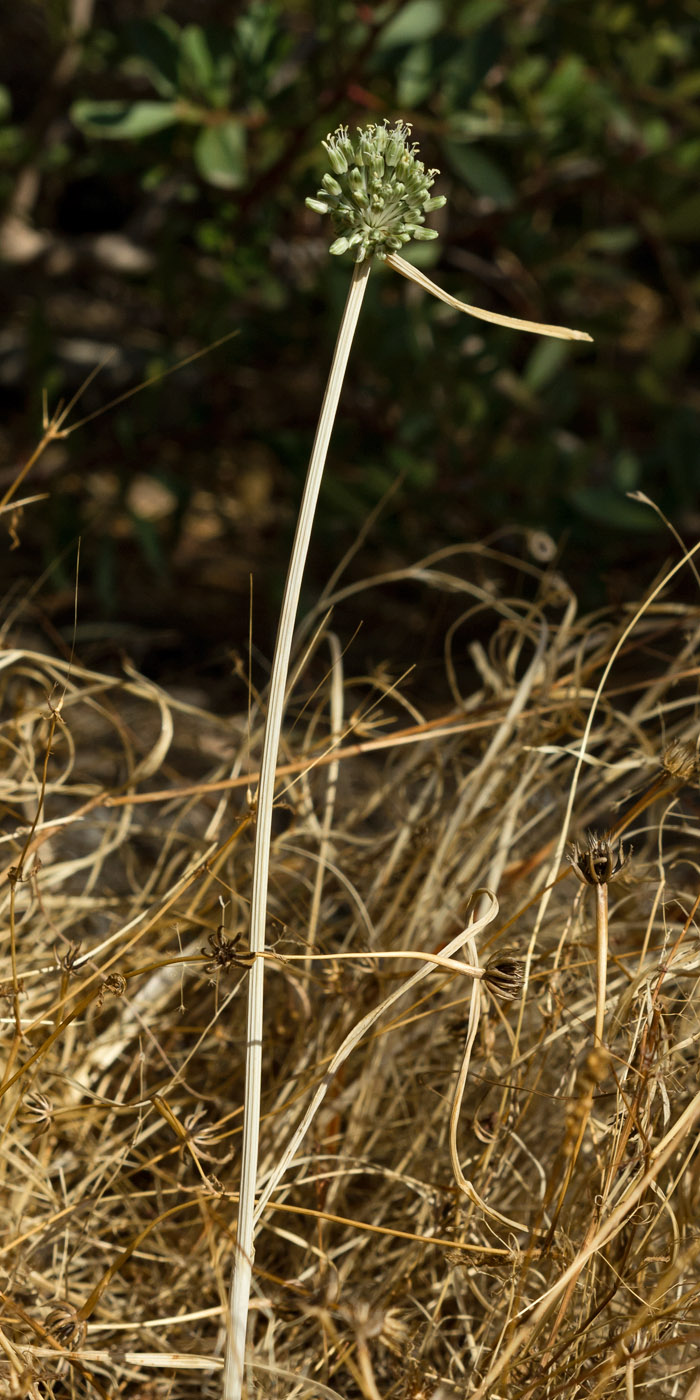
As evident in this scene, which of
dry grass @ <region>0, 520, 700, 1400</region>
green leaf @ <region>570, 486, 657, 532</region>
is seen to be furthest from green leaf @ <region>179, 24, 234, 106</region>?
dry grass @ <region>0, 520, 700, 1400</region>

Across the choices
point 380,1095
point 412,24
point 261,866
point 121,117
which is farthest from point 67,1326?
point 412,24

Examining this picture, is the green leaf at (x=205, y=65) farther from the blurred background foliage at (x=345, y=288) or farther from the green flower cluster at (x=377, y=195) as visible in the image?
the green flower cluster at (x=377, y=195)

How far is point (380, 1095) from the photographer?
0.65 meters

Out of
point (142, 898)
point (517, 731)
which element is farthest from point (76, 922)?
point (517, 731)

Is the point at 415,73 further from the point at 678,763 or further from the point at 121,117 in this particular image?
the point at 678,763

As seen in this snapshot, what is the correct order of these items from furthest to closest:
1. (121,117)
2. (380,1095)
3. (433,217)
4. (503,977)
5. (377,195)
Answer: (433,217)
(121,117)
(380,1095)
(503,977)
(377,195)

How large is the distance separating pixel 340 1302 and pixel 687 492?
0.94m

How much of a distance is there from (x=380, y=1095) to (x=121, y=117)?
3.23 ft

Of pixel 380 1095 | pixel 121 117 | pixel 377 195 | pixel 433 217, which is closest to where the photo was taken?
pixel 377 195

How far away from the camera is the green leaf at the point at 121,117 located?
111cm

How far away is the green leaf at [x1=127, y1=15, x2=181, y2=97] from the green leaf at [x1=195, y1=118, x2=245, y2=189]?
6 centimetres

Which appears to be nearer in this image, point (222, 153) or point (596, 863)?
point (596, 863)

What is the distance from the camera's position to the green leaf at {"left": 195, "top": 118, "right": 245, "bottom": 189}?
3.78ft

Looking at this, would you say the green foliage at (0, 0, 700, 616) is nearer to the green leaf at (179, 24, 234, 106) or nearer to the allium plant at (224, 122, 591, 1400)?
the green leaf at (179, 24, 234, 106)
